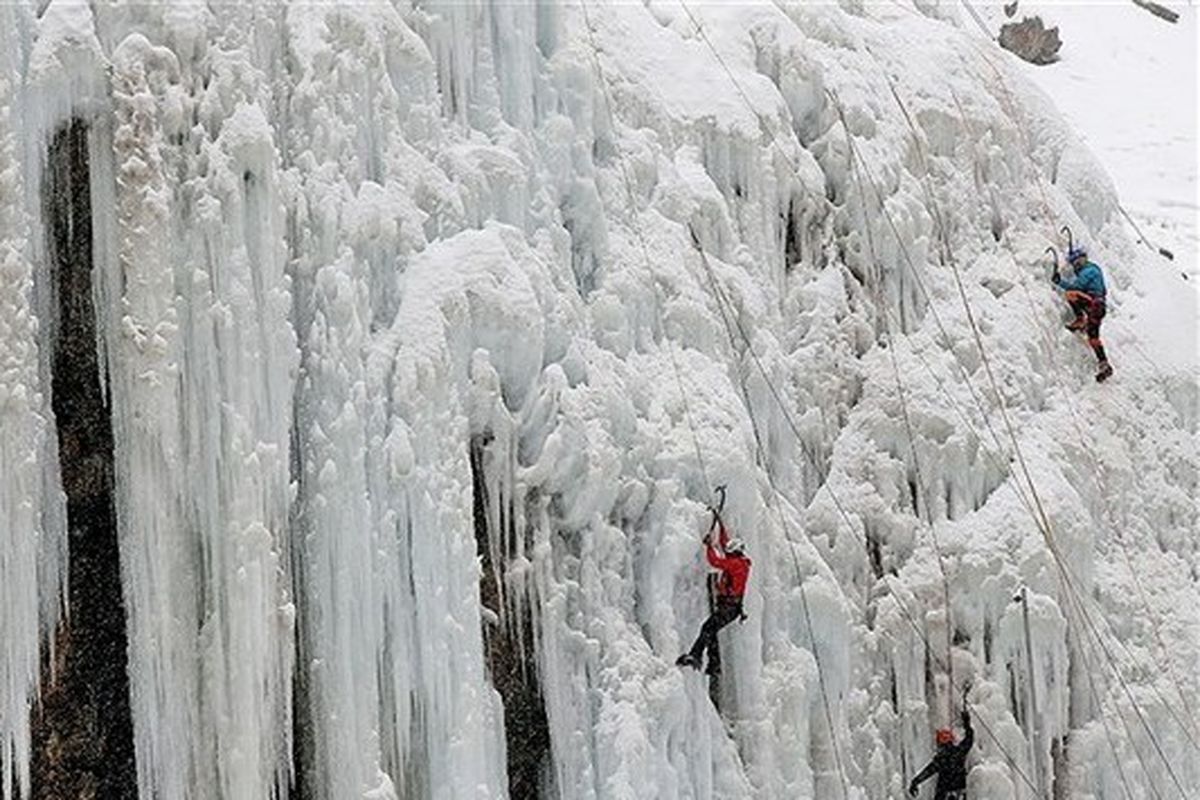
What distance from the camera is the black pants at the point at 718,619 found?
9.48 meters

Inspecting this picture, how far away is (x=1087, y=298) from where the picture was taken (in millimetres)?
12617

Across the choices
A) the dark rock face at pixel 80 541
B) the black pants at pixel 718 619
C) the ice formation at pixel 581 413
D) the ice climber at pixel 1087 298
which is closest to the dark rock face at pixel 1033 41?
the ice formation at pixel 581 413

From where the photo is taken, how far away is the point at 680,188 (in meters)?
10.7

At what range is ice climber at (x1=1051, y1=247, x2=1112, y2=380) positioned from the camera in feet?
41.4

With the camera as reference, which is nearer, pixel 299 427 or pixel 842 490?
pixel 299 427

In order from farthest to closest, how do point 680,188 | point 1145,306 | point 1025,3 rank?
point 1025,3
point 1145,306
point 680,188

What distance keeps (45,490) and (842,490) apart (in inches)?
216

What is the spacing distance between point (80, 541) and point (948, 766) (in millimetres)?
5638

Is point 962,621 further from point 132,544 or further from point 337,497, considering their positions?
point 132,544

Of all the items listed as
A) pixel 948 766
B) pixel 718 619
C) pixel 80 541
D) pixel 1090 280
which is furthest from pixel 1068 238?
pixel 80 541

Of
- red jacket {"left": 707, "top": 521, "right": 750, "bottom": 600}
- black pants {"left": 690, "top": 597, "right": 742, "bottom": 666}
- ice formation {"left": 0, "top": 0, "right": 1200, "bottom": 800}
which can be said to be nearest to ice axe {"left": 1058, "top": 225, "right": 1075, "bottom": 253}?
ice formation {"left": 0, "top": 0, "right": 1200, "bottom": 800}

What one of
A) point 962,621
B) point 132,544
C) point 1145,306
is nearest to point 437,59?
point 132,544

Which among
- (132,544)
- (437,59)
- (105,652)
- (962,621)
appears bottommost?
(962,621)

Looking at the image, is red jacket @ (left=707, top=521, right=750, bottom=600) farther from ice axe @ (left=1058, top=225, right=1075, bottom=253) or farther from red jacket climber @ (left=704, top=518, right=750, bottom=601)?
ice axe @ (left=1058, top=225, right=1075, bottom=253)
